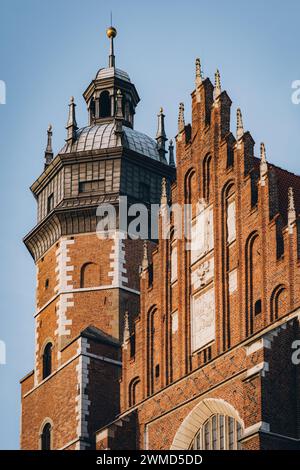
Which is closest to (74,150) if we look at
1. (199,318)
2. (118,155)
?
(118,155)

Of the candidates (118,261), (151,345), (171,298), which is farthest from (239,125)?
(118,261)

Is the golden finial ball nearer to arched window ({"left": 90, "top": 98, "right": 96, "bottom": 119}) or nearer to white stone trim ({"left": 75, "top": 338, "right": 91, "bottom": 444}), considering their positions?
arched window ({"left": 90, "top": 98, "right": 96, "bottom": 119})

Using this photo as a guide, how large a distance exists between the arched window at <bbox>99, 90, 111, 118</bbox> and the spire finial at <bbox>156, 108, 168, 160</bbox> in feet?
6.86

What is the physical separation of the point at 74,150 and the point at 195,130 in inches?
401

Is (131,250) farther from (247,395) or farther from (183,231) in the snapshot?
(247,395)

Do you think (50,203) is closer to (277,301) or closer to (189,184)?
(189,184)

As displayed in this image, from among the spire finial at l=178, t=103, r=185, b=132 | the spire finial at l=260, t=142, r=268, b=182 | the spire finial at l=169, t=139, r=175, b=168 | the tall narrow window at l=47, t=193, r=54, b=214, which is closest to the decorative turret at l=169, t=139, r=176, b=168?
the spire finial at l=169, t=139, r=175, b=168

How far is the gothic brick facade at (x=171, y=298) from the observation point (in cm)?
4253

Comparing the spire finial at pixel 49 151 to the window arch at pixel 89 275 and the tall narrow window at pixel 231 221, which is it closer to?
the window arch at pixel 89 275

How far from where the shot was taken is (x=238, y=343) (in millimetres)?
42969

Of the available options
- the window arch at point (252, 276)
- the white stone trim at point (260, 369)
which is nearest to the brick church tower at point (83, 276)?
the window arch at point (252, 276)

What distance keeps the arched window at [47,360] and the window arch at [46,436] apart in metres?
2.37

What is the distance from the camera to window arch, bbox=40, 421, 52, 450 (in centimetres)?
5255

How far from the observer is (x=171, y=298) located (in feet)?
157
